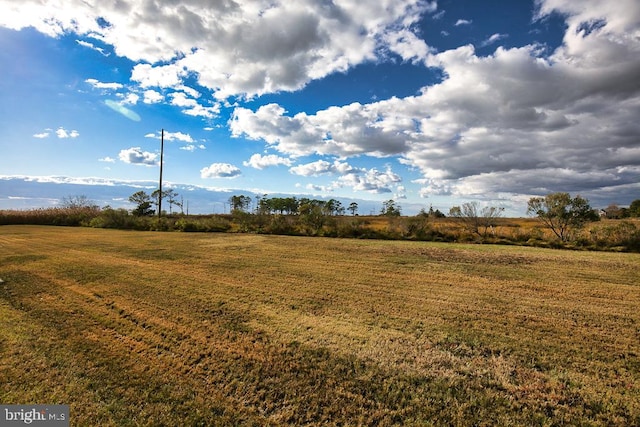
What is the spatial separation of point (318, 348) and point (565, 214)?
22248mm

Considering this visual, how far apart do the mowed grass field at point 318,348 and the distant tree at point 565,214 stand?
44.5ft

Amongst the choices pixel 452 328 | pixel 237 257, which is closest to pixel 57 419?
pixel 452 328

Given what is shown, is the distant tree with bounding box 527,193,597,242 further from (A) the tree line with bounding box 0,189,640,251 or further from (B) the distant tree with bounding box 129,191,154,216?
(B) the distant tree with bounding box 129,191,154,216

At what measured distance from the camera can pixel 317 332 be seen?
190 inches

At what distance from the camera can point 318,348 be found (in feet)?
14.1

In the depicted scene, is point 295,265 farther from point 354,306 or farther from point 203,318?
point 203,318

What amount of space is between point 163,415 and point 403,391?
2.51 metres

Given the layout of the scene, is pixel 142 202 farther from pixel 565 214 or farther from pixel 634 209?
pixel 634 209

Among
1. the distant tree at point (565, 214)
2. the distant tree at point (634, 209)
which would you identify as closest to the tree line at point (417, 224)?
the distant tree at point (565, 214)

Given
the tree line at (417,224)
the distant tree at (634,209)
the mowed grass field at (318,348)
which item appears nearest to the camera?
the mowed grass field at (318,348)

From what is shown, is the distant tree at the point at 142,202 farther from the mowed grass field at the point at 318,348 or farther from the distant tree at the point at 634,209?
the distant tree at the point at 634,209

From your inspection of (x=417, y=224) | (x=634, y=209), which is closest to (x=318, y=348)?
(x=417, y=224)

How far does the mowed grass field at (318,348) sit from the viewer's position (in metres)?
3.07

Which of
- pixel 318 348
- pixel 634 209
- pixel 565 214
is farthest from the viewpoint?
pixel 634 209
